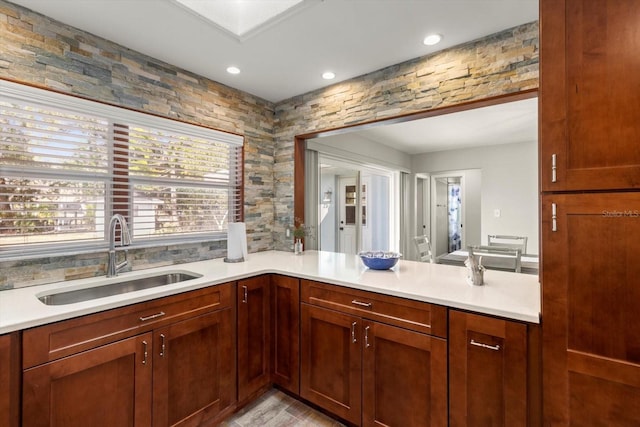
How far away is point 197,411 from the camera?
176 centimetres

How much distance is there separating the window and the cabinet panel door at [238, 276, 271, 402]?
772 millimetres

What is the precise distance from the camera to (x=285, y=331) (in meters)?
2.13

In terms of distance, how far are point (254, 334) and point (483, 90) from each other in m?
A: 2.27

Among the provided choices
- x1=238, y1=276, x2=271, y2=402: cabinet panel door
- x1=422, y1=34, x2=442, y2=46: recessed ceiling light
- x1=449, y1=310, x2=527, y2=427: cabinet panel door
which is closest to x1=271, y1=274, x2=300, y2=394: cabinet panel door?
x1=238, y1=276, x2=271, y2=402: cabinet panel door

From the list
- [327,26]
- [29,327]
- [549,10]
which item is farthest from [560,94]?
[29,327]

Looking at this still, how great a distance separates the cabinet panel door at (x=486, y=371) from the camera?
1307 millimetres

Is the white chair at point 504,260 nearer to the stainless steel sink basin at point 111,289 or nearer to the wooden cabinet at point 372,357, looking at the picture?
the wooden cabinet at point 372,357

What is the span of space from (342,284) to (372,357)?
1.46ft

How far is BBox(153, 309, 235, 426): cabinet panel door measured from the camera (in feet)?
5.27

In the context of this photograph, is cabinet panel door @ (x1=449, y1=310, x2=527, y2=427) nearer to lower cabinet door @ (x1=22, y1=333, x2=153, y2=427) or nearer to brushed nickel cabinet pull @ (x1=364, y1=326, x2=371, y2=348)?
brushed nickel cabinet pull @ (x1=364, y1=326, x2=371, y2=348)

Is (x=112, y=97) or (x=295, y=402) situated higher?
(x=112, y=97)

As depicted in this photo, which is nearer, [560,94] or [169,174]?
[560,94]

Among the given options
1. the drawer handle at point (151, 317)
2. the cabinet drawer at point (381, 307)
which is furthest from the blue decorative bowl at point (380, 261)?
the drawer handle at point (151, 317)

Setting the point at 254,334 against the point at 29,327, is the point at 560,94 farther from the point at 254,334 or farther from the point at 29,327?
the point at 29,327
